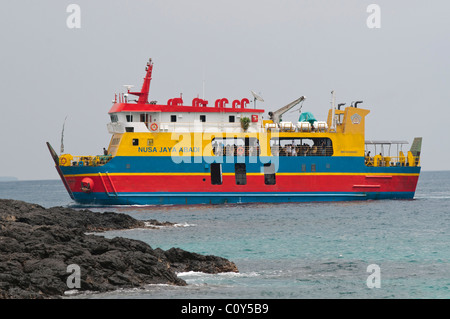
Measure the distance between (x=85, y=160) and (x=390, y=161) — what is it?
1810 cm

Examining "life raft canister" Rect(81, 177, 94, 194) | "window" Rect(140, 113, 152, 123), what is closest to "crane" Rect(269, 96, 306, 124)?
"window" Rect(140, 113, 152, 123)

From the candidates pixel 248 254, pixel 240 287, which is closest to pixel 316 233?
pixel 248 254

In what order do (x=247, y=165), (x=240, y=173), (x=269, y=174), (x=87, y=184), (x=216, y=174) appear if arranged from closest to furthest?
(x=87, y=184) < (x=216, y=174) < (x=247, y=165) < (x=240, y=173) < (x=269, y=174)

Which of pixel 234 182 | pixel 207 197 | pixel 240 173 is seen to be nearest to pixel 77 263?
pixel 207 197

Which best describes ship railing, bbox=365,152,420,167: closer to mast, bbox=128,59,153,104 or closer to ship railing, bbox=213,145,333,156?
ship railing, bbox=213,145,333,156

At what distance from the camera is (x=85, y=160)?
129 ft

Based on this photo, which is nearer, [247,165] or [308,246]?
[308,246]

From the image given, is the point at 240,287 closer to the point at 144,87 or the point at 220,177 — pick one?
the point at 220,177

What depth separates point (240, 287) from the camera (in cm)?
1734

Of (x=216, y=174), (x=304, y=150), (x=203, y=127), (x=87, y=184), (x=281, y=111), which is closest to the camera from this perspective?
(x=87, y=184)

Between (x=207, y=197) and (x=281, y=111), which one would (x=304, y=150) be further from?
(x=207, y=197)

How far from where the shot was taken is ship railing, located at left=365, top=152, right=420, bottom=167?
4319 cm

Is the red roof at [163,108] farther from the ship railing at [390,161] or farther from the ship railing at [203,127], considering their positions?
the ship railing at [390,161]
